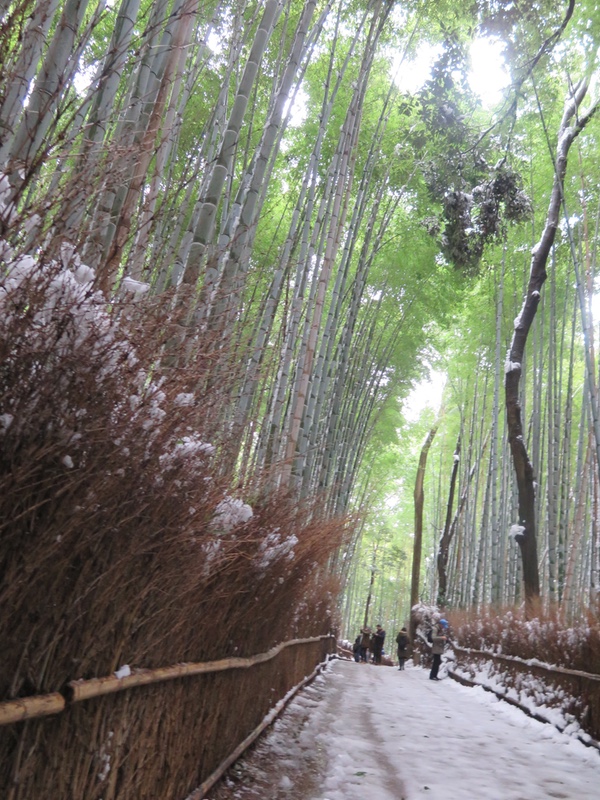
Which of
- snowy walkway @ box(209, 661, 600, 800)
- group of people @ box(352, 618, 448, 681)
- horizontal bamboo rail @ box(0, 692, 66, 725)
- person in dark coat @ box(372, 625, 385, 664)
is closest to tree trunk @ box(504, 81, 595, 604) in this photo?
snowy walkway @ box(209, 661, 600, 800)

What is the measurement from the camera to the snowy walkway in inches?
137

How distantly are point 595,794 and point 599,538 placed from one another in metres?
5.54

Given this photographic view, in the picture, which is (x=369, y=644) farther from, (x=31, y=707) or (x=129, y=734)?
(x=31, y=707)

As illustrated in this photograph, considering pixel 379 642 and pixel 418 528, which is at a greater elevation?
pixel 418 528

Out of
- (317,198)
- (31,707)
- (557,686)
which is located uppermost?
(317,198)

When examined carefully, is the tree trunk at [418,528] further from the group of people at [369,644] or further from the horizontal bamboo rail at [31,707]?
the horizontal bamboo rail at [31,707]

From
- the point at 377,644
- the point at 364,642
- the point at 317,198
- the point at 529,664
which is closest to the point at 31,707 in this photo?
the point at 529,664

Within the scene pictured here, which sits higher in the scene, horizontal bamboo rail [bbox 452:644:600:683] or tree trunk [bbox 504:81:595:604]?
tree trunk [bbox 504:81:595:604]

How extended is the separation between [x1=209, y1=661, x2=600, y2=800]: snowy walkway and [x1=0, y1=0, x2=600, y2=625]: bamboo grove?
4.77ft

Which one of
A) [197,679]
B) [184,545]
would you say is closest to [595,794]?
[197,679]

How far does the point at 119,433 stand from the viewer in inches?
68.3

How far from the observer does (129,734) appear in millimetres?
2199

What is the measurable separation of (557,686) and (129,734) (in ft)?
15.2

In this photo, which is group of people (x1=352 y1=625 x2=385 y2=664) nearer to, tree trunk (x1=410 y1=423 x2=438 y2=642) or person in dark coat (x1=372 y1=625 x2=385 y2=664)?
person in dark coat (x1=372 y1=625 x2=385 y2=664)
